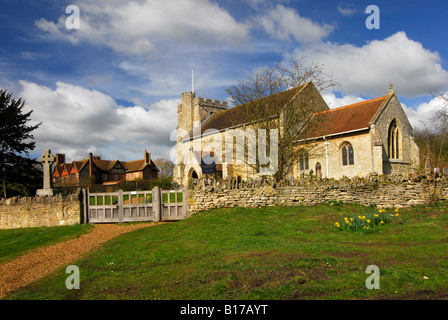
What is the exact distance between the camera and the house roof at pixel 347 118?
25641 millimetres

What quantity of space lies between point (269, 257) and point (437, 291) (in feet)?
10.1

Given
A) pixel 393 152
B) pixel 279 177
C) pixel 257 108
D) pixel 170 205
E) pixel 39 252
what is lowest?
pixel 39 252

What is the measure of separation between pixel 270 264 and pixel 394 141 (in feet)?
82.1

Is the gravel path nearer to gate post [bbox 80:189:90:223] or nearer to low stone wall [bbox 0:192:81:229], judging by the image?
gate post [bbox 80:189:90:223]

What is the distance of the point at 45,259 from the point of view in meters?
9.68

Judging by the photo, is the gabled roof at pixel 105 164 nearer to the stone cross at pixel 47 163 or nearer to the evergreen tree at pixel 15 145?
the evergreen tree at pixel 15 145

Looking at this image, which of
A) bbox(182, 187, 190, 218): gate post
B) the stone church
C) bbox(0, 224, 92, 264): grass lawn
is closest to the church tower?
the stone church

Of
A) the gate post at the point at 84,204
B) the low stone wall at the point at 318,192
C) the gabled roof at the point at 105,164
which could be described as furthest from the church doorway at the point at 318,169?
the gabled roof at the point at 105,164

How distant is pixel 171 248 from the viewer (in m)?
8.77

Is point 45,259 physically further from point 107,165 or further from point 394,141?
point 107,165

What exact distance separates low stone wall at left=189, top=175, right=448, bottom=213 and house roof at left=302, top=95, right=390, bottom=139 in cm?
1028

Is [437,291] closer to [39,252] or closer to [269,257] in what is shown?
[269,257]

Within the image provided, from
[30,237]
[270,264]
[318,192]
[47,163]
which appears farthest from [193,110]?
[270,264]
